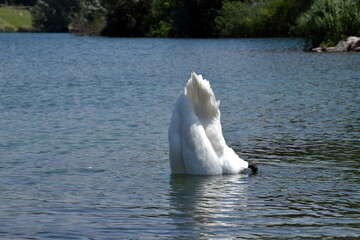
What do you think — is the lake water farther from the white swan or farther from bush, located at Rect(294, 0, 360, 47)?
bush, located at Rect(294, 0, 360, 47)

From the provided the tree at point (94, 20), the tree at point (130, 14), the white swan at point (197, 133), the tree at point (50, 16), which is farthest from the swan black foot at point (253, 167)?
the tree at point (50, 16)

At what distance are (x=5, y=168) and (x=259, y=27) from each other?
7148 centimetres

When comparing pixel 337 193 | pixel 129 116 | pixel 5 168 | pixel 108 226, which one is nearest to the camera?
pixel 108 226

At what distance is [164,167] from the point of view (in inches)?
534

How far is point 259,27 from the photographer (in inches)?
→ 3278

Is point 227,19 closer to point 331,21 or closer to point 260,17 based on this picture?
point 260,17

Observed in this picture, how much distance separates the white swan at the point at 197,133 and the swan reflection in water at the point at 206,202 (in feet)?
0.75

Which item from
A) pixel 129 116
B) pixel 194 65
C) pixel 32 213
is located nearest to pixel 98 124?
pixel 129 116

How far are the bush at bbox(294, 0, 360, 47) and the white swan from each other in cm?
3825

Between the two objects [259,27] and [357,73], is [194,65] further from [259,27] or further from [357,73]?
[259,27]

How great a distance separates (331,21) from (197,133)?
1562 inches

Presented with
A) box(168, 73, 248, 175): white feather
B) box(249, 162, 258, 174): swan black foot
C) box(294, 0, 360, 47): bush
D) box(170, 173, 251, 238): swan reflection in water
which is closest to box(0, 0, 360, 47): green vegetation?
box(294, 0, 360, 47): bush

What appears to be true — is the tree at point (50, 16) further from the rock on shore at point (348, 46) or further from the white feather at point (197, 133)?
the white feather at point (197, 133)

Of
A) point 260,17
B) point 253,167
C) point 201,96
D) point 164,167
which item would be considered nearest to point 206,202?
point 201,96
